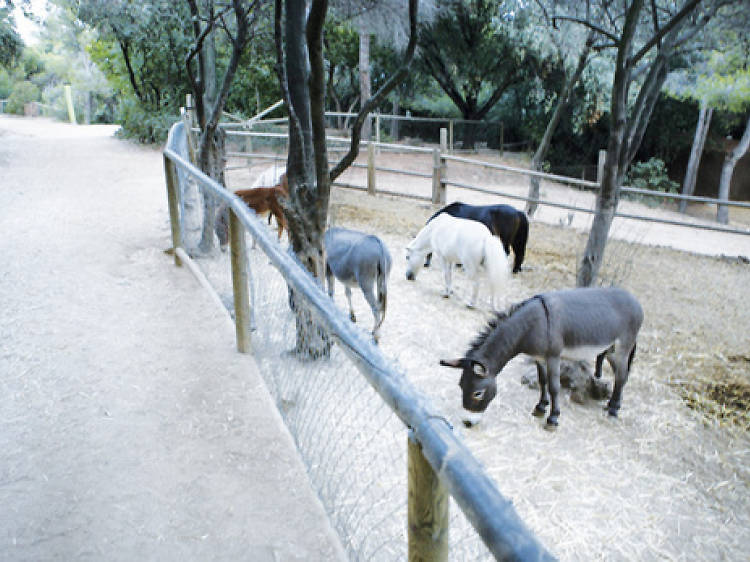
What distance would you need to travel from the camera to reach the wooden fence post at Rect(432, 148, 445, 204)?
33.2 ft

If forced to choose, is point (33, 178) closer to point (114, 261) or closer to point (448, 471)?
point (114, 261)

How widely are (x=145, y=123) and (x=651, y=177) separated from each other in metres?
15.0

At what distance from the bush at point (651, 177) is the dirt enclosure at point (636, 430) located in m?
11.8

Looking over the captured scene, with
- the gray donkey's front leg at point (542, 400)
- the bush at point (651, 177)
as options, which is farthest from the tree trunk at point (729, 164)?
the gray donkey's front leg at point (542, 400)

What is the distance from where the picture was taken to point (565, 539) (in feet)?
8.59

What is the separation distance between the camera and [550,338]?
11.5ft

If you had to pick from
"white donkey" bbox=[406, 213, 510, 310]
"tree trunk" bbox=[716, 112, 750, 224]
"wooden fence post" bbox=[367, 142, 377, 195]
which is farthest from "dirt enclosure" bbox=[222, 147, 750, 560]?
"tree trunk" bbox=[716, 112, 750, 224]

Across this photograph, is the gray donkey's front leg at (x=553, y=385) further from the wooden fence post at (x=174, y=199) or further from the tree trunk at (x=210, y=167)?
the tree trunk at (x=210, y=167)

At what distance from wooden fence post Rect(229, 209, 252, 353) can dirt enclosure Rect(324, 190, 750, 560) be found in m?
1.50

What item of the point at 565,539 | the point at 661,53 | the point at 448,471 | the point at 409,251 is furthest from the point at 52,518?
the point at 661,53

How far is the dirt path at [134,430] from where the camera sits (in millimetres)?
1832

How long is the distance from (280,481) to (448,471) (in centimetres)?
137

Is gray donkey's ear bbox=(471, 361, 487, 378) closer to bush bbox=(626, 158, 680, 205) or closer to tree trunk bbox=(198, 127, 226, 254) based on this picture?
tree trunk bbox=(198, 127, 226, 254)

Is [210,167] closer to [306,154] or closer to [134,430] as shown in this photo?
[306,154]
